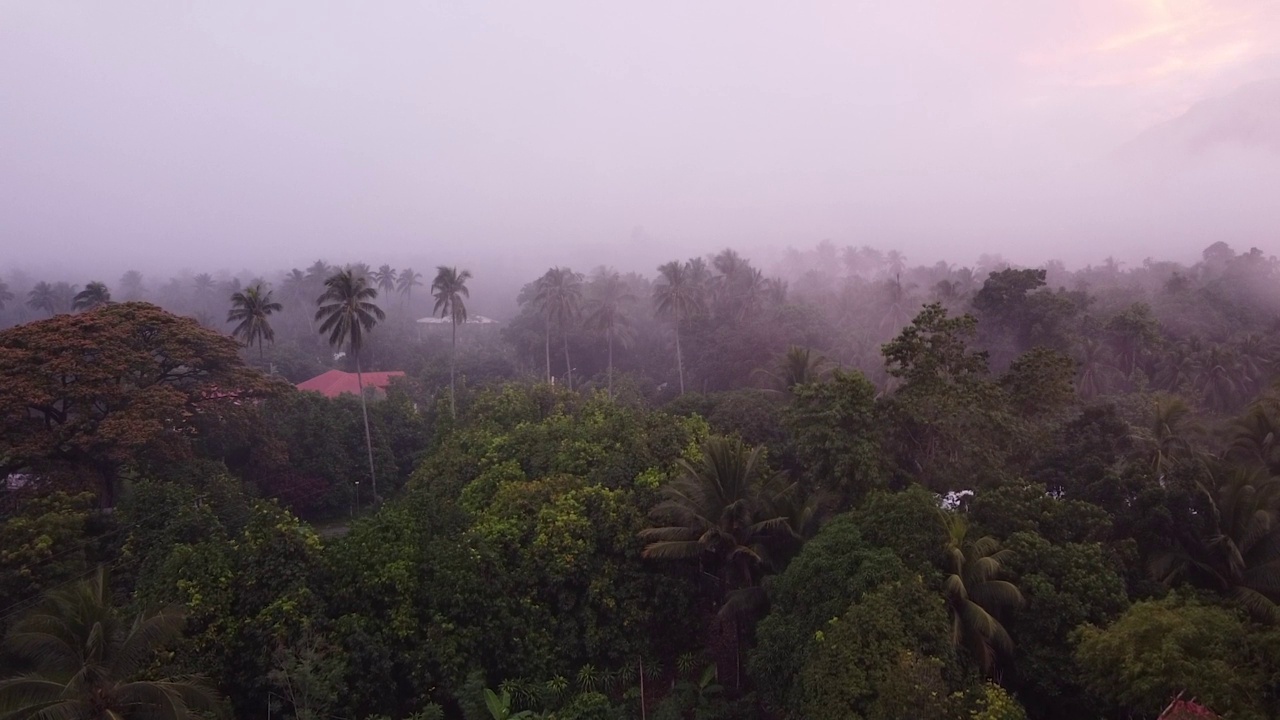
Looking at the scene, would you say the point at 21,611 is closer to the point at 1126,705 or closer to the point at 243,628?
the point at 243,628

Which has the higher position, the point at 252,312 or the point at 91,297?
the point at 91,297

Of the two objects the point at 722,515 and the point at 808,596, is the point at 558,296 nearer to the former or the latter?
the point at 722,515

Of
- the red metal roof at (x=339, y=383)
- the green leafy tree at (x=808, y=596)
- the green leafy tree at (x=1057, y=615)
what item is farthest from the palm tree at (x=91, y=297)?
→ the green leafy tree at (x=1057, y=615)

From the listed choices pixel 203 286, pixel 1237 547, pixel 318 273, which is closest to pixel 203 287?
pixel 203 286

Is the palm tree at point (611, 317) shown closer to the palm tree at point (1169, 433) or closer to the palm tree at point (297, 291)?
the palm tree at point (1169, 433)

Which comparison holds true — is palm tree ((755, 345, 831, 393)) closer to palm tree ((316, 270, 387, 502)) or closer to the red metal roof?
palm tree ((316, 270, 387, 502))

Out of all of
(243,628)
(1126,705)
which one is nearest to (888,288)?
(1126,705)
